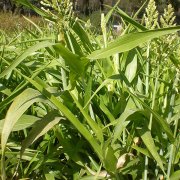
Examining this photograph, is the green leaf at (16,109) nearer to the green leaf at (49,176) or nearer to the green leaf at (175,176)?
the green leaf at (49,176)

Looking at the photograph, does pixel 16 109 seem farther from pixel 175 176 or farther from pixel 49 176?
pixel 175 176

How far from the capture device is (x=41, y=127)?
736 millimetres

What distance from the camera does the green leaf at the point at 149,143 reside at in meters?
0.68

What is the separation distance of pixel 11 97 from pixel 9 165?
151 mm

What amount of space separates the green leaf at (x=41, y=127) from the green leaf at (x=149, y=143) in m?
0.16

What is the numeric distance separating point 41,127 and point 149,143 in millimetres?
201

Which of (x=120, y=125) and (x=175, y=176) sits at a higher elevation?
(x=120, y=125)

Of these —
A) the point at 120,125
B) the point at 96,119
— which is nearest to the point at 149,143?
the point at 120,125

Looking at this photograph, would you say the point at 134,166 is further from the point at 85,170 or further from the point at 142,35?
the point at 142,35

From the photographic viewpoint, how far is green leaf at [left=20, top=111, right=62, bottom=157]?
28.0 inches

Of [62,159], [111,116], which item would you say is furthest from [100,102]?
[62,159]

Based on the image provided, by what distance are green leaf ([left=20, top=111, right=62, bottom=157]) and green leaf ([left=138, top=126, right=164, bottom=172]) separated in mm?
162

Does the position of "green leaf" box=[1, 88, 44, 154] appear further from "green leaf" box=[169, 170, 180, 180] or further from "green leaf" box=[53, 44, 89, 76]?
"green leaf" box=[169, 170, 180, 180]

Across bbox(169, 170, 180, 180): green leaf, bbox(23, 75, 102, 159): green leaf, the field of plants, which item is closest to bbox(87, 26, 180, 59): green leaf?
the field of plants
